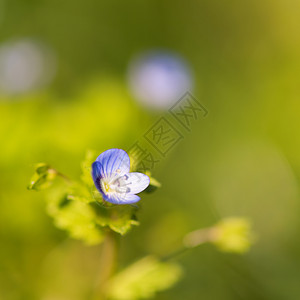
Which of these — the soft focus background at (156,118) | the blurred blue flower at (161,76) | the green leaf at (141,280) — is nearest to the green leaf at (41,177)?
the green leaf at (141,280)

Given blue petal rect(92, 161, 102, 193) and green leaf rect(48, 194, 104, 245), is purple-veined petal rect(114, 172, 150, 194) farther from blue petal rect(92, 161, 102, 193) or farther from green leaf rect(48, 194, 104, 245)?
green leaf rect(48, 194, 104, 245)

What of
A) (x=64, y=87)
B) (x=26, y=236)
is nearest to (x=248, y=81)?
(x=64, y=87)

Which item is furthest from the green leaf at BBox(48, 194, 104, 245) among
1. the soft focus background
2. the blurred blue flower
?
the blurred blue flower

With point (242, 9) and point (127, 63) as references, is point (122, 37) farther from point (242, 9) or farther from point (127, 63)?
point (242, 9)

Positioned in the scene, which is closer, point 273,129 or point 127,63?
point 273,129

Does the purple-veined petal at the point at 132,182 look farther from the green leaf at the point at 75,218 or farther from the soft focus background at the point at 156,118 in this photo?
the soft focus background at the point at 156,118
